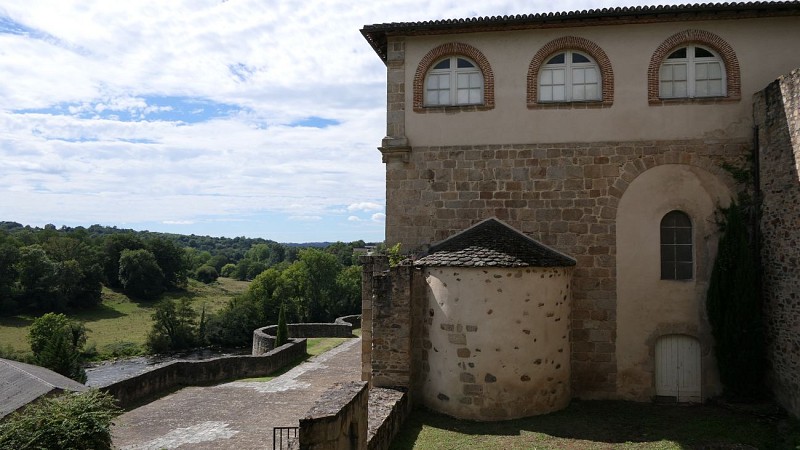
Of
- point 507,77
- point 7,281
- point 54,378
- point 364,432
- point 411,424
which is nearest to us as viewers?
point 364,432

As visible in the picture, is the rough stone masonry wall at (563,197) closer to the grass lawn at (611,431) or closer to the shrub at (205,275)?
the grass lawn at (611,431)

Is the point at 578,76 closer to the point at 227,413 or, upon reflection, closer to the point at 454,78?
the point at 454,78

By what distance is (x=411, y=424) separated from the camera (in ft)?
33.7

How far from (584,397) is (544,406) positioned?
1779 millimetres

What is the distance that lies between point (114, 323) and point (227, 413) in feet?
160

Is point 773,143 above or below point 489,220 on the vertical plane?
above

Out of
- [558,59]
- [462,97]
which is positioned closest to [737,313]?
[558,59]

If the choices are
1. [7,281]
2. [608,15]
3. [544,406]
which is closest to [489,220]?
[544,406]

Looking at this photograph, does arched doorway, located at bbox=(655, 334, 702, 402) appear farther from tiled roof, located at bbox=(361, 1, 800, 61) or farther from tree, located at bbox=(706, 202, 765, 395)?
tiled roof, located at bbox=(361, 1, 800, 61)

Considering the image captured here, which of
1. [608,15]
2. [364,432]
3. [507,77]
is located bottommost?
[364,432]

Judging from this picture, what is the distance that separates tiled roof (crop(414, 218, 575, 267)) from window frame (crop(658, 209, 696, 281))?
7.12 ft

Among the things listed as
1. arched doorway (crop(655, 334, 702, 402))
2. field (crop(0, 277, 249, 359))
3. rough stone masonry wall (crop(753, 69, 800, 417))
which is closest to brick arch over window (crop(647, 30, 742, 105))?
rough stone masonry wall (crop(753, 69, 800, 417))

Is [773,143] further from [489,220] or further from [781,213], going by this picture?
[489,220]

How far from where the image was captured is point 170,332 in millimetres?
45969
